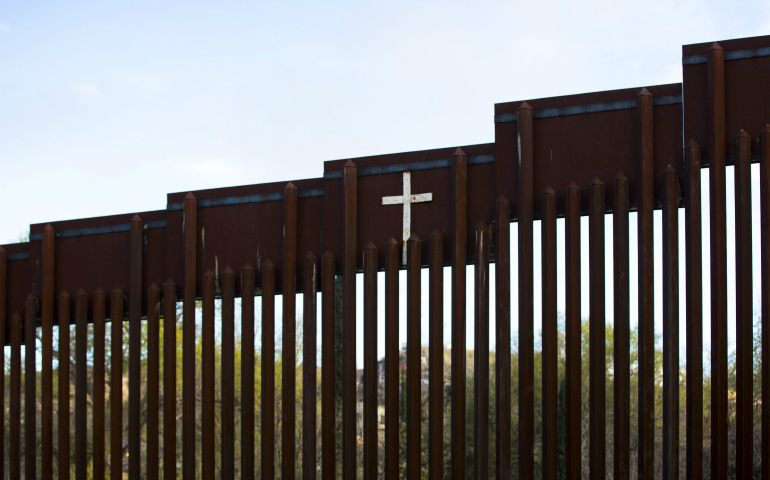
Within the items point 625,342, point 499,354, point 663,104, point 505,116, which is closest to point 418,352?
point 499,354

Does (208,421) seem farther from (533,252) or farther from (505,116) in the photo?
(505,116)

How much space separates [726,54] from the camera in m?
6.64

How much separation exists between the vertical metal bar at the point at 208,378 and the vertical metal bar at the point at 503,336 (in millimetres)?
2820

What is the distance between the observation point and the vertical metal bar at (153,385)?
25.4 feet

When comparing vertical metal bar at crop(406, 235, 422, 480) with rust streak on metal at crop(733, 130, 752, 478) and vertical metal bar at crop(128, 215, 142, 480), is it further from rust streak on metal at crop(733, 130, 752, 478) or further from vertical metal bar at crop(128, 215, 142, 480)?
vertical metal bar at crop(128, 215, 142, 480)

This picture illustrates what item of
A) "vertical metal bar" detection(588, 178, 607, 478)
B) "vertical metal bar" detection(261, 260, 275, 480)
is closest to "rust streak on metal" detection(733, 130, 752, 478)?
"vertical metal bar" detection(588, 178, 607, 478)

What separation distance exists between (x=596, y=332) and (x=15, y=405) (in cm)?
605

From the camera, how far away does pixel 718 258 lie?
20.5 ft

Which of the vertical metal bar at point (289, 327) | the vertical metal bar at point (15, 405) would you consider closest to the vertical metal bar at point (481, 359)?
the vertical metal bar at point (289, 327)

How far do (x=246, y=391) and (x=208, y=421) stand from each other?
547 mm

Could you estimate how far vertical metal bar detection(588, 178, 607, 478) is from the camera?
6.35m

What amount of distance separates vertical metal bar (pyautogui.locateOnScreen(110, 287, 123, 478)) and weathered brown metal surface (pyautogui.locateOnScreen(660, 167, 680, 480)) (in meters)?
5.28

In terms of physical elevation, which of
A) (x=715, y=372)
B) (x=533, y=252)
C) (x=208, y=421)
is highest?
(x=533, y=252)

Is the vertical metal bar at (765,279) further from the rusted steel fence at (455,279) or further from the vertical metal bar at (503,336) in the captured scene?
the vertical metal bar at (503,336)
